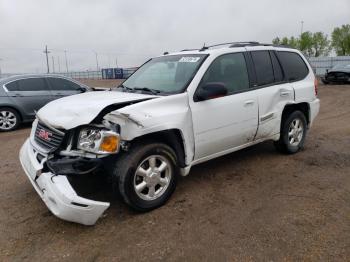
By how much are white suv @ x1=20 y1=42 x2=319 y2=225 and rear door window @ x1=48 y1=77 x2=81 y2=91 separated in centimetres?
517

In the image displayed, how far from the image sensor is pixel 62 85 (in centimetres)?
966

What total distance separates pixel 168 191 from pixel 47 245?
1.36m

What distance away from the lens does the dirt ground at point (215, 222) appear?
2.96m

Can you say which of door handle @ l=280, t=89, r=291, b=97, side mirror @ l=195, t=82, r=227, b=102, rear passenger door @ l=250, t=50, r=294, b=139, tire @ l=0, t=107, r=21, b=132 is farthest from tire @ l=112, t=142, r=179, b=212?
tire @ l=0, t=107, r=21, b=132

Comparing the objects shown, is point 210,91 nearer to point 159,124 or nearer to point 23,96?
point 159,124

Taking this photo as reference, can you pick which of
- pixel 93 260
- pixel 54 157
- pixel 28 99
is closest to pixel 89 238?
pixel 93 260

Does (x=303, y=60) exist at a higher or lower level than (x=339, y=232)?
higher

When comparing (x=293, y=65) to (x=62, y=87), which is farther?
(x=62, y=87)

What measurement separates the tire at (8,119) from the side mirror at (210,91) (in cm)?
668

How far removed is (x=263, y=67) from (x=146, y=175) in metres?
2.55

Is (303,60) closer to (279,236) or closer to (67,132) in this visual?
(279,236)

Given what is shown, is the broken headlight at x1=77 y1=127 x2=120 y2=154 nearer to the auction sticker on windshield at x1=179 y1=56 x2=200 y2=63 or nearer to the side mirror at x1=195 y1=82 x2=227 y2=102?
the side mirror at x1=195 y1=82 x2=227 y2=102

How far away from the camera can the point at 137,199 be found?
3518 mm

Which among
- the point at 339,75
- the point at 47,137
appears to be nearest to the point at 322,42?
the point at 339,75
